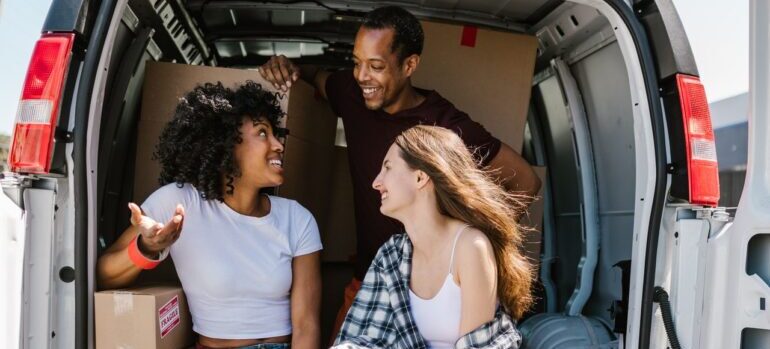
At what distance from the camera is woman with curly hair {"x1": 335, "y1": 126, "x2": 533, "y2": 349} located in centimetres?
223

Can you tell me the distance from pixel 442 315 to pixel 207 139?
1.06 meters

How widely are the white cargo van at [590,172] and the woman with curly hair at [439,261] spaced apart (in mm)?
421

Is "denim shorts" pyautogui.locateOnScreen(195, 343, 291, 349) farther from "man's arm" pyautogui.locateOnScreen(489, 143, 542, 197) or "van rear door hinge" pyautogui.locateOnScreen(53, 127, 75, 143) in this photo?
"man's arm" pyautogui.locateOnScreen(489, 143, 542, 197)

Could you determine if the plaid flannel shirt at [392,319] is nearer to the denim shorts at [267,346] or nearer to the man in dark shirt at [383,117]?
the denim shorts at [267,346]

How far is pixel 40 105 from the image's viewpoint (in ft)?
6.45

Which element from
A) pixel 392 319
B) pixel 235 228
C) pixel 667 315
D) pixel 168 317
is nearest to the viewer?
pixel 667 315

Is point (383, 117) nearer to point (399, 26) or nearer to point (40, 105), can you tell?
point (399, 26)

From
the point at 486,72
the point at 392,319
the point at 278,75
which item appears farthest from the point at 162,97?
the point at 486,72

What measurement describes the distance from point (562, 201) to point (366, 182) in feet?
4.10

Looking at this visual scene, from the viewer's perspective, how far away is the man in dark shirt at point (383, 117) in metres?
2.84

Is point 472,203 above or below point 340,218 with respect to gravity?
above

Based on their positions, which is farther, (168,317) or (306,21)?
(306,21)

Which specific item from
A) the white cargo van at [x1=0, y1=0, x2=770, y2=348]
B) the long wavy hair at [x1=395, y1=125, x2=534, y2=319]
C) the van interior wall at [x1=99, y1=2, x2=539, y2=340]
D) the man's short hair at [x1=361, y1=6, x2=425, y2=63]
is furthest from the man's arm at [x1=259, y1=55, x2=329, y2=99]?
the long wavy hair at [x1=395, y1=125, x2=534, y2=319]

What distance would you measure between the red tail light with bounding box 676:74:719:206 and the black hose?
299mm
